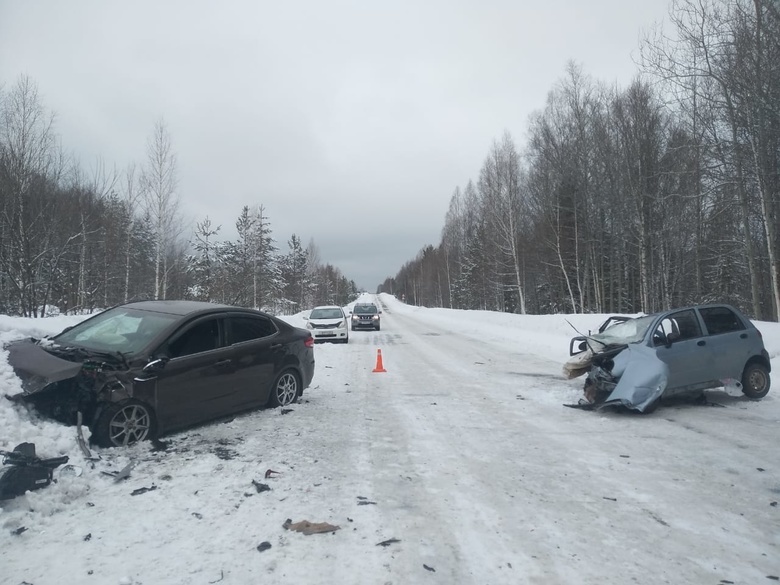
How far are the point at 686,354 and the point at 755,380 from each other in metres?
1.78

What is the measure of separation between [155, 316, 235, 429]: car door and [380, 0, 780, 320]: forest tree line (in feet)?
45.9

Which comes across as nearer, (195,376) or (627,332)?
(195,376)

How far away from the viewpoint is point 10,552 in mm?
3213

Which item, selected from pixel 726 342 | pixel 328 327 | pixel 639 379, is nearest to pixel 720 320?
pixel 726 342

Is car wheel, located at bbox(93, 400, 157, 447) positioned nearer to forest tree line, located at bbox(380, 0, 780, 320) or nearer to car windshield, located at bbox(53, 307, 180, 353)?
car windshield, located at bbox(53, 307, 180, 353)

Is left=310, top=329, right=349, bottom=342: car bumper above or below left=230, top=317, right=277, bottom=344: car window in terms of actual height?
below

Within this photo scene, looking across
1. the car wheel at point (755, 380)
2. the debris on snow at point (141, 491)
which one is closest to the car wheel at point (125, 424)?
the debris on snow at point (141, 491)

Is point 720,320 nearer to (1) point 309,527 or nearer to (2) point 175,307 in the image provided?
(1) point 309,527

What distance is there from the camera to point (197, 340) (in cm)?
624

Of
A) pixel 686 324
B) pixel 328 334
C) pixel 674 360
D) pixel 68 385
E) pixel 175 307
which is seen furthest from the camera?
pixel 328 334

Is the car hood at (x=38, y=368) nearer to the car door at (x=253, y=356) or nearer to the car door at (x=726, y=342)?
the car door at (x=253, y=356)

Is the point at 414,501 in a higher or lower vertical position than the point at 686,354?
lower

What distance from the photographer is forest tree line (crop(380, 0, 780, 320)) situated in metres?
14.8

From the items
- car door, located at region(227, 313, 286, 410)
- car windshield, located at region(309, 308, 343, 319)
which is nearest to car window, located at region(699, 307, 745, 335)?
car door, located at region(227, 313, 286, 410)
